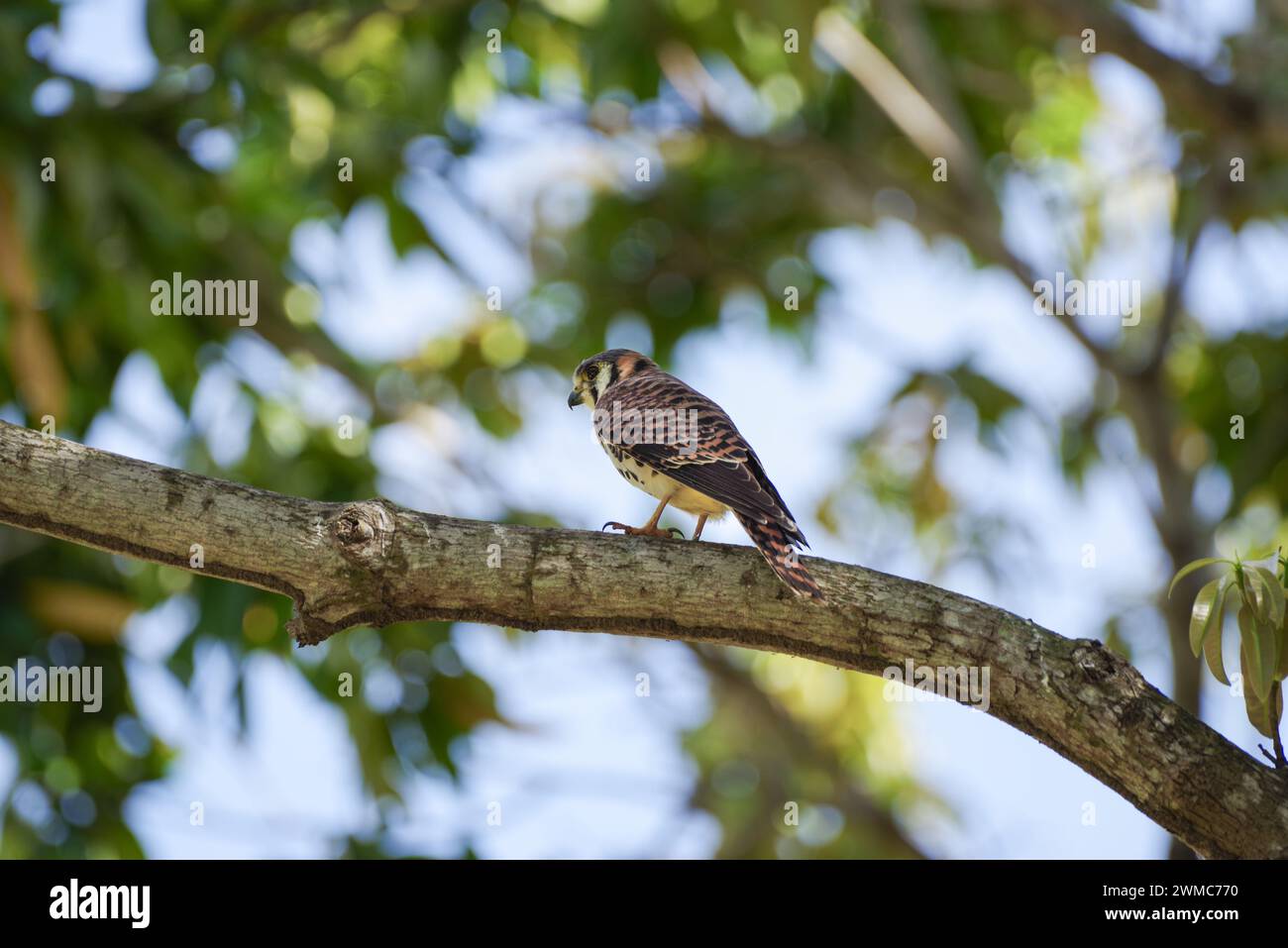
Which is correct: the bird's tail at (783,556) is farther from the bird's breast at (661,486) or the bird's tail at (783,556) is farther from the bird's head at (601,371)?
the bird's head at (601,371)

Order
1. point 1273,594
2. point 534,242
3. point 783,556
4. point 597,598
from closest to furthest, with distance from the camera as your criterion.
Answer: point 1273,594 → point 597,598 → point 783,556 → point 534,242

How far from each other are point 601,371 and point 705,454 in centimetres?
202

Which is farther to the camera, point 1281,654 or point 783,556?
point 783,556

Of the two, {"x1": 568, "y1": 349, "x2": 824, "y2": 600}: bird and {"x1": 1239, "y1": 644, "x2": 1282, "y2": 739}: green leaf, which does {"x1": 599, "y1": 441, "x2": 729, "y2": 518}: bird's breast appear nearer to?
{"x1": 568, "y1": 349, "x2": 824, "y2": 600}: bird

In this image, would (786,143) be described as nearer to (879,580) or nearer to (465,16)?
(465,16)

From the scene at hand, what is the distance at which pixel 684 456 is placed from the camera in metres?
5.43

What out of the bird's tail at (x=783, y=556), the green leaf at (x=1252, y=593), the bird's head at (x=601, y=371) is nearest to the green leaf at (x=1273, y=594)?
the green leaf at (x=1252, y=593)

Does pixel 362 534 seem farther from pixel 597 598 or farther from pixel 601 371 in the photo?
pixel 601 371

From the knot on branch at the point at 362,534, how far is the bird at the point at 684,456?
1.18 meters

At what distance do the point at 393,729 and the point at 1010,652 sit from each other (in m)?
6.88

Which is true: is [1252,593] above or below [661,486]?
below

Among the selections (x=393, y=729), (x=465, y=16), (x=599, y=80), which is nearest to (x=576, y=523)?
(x=393, y=729)

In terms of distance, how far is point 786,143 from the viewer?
12195mm

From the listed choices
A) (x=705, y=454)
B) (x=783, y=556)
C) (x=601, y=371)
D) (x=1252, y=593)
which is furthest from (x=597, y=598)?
(x=601, y=371)
